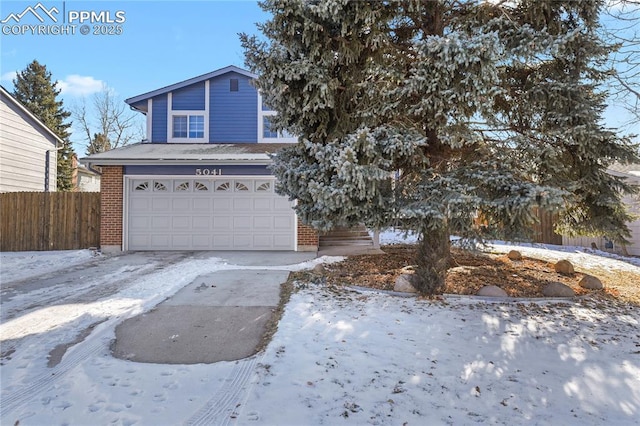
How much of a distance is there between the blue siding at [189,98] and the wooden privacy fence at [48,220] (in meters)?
3.73

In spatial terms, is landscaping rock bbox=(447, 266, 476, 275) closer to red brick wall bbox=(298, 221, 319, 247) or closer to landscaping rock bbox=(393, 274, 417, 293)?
landscaping rock bbox=(393, 274, 417, 293)

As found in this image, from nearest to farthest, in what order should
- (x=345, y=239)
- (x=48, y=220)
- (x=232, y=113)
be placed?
(x=48, y=220), (x=232, y=113), (x=345, y=239)

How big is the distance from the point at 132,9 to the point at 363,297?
8.35m

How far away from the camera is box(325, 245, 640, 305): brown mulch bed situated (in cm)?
555

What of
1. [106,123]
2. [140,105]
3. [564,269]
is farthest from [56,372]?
[106,123]

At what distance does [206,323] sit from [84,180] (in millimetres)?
26365

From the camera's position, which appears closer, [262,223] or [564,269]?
[564,269]

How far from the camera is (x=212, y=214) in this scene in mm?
9625

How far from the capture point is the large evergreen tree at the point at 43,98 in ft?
72.1

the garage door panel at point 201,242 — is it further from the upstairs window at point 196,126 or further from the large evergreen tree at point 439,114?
the large evergreen tree at point 439,114

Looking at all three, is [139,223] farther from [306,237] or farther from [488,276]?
[488,276]

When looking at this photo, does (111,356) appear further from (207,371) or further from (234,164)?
(234,164)

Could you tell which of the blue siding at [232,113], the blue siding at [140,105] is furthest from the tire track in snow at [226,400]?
the blue siding at [140,105]

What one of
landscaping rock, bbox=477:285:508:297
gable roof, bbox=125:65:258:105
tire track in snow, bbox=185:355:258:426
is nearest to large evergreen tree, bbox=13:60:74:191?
gable roof, bbox=125:65:258:105
